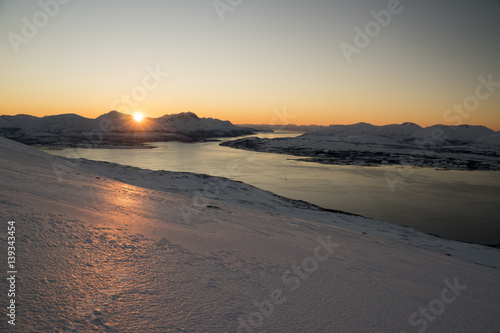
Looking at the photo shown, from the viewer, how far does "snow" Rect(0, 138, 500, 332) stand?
10.7 feet

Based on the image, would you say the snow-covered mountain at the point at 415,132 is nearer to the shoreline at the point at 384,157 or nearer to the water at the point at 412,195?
the shoreline at the point at 384,157

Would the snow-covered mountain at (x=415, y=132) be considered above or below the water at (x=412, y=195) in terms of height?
above

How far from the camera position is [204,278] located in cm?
424

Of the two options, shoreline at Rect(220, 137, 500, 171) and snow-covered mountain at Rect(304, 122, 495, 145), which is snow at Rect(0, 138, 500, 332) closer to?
shoreline at Rect(220, 137, 500, 171)

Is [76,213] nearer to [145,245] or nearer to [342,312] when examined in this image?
[145,245]

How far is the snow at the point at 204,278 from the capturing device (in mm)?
3275

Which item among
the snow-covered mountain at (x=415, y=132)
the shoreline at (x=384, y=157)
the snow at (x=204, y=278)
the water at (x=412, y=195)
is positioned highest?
the snow-covered mountain at (x=415, y=132)

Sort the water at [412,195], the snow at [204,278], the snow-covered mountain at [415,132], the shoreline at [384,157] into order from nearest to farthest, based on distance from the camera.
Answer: the snow at [204,278], the water at [412,195], the shoreline at [384,157], the snow-covered mountain at [415,132]

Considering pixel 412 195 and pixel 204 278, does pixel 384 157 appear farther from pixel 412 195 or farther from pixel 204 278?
pixel 204 278

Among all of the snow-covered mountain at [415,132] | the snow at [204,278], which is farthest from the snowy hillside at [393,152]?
the snow at [204,278]

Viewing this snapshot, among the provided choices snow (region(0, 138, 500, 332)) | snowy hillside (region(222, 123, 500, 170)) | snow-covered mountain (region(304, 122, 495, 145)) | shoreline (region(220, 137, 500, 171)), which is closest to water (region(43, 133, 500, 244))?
shoreline (region(220, 137, 500, 171))

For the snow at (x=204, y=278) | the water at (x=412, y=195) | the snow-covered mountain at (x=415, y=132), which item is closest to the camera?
the snow at (x=204, y=278)

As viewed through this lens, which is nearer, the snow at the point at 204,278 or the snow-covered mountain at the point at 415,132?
the snow at the point at 204,278

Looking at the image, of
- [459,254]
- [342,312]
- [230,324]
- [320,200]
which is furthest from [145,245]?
[320,200]
